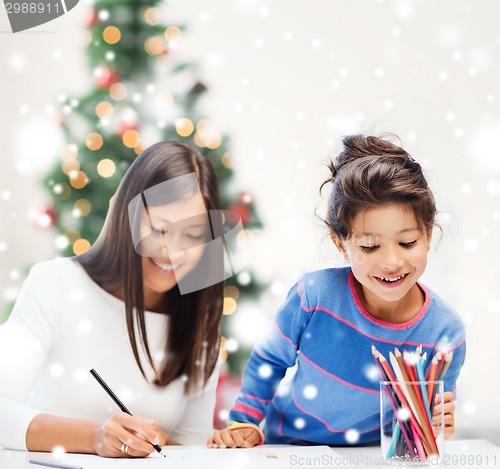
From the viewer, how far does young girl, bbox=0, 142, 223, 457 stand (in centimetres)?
123

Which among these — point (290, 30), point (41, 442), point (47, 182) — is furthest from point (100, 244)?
point (290, 30)

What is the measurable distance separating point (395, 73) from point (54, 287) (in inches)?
43.7

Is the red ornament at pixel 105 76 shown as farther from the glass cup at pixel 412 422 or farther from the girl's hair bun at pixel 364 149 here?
the glass cup at pixel 412 422

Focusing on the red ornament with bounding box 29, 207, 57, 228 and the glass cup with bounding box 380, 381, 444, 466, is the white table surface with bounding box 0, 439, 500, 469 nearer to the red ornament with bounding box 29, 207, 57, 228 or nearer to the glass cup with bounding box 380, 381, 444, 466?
the glass cup with bounding box 380, 381, 444, 466

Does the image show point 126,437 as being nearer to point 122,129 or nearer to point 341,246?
point 341,246

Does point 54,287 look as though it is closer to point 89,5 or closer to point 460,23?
point 89,5

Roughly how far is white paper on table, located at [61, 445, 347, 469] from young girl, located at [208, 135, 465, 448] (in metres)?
0.07

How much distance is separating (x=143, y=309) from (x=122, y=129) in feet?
2.01

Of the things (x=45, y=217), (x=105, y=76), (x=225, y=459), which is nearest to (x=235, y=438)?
(x=225, y=459)

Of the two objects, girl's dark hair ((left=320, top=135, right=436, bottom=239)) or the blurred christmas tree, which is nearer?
girl's dark hair ((left=320, top=135, right=436, bottom=239))

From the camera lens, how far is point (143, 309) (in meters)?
1.26

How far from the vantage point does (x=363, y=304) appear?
117cm
